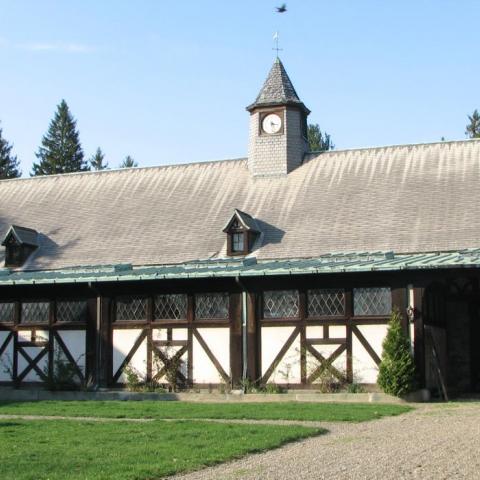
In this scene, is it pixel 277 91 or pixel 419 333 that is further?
pixel 277 91

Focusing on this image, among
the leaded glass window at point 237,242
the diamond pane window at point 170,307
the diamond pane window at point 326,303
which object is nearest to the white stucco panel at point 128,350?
the diamond pane window at point 170,307

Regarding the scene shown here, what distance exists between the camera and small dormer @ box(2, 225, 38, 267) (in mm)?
27766

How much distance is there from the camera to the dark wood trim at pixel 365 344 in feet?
67.5

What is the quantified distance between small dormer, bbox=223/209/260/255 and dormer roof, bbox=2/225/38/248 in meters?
7.07

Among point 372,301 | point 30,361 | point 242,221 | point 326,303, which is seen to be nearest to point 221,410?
point 326,303

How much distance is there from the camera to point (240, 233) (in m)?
25.4

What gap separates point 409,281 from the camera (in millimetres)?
20266

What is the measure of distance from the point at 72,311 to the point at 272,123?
33.8 ft

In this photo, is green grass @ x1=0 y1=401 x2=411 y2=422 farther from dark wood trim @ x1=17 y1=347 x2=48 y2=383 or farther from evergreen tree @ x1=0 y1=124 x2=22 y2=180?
evergreen tree @ x1=0 y1=124 x2=22 y2=180

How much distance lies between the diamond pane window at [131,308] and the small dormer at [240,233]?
343 centimetres

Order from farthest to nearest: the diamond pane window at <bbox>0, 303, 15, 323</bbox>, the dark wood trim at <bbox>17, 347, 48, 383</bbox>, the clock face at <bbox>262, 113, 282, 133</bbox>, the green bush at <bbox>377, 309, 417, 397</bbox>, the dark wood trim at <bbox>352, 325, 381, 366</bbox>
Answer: the clock face at <bbox>262, 113, 282, 133</bbox> → the diamond pane window at <bbox>0, 303, 15, 323</bbox> → the dark wood trim at <bbox>17, 347, 48, 383</bbox> → the dark wood trim at <bbox>352, 325, 381, 366</bbox> → the green bush at <bbox>377, 309, 417, 397</bbox>

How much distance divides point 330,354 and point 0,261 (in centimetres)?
1276

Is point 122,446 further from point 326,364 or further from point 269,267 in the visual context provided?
point 269,267

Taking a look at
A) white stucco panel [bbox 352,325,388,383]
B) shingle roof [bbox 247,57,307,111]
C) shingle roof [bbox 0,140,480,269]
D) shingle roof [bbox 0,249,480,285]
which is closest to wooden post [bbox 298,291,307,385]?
shingle roof [bbox 0,249,480,285]
